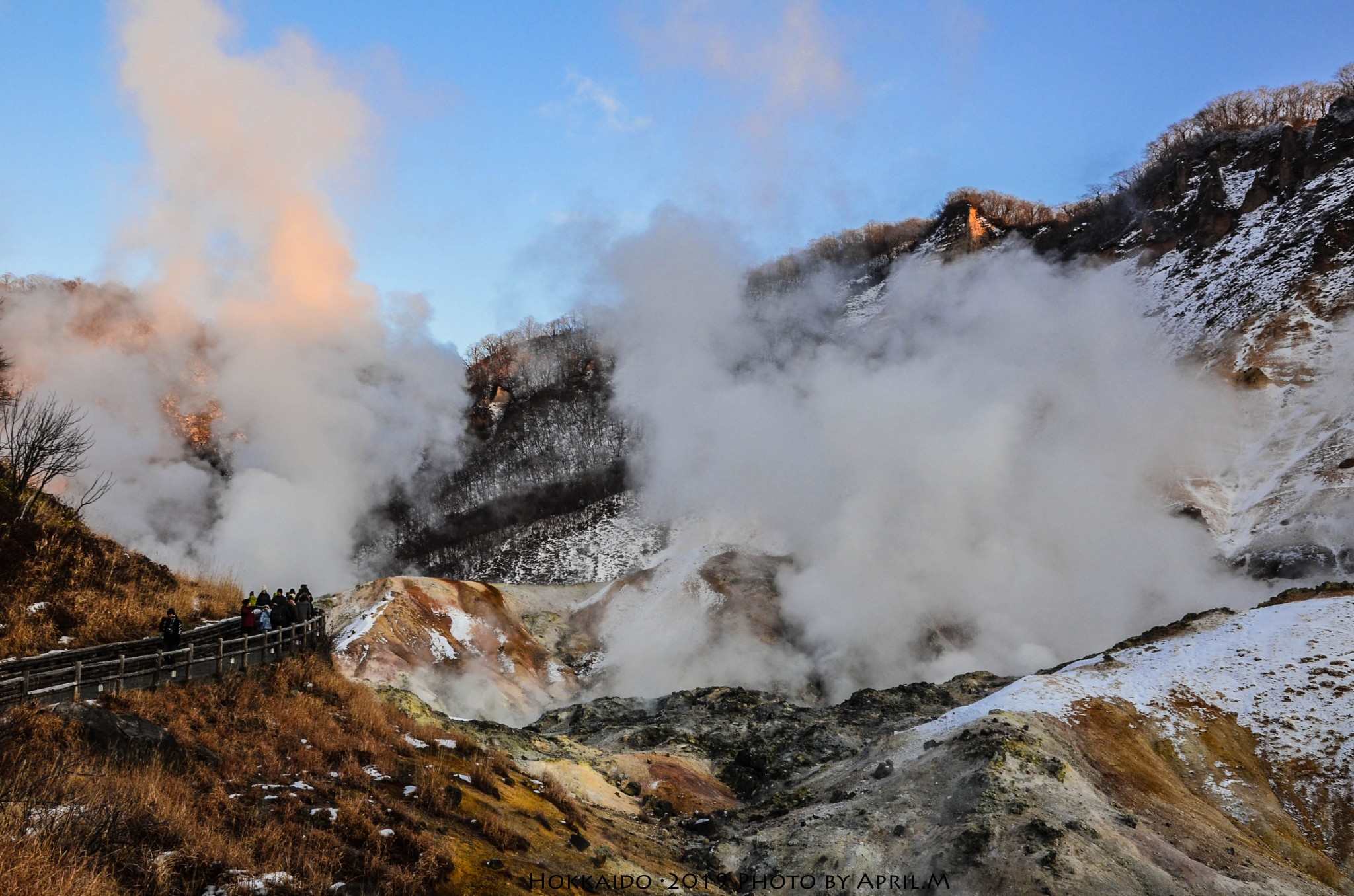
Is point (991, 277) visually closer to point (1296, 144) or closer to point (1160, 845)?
point (1296, 144)

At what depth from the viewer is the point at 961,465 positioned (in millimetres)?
57750

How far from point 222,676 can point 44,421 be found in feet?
47.8

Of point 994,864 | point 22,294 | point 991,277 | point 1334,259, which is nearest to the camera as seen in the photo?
point 994,864

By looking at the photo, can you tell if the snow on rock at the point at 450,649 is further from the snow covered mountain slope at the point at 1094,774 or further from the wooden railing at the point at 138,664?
the wooden railing at the point at 138,664

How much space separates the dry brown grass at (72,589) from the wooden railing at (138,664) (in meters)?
0.94

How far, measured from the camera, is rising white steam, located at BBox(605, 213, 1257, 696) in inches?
1844

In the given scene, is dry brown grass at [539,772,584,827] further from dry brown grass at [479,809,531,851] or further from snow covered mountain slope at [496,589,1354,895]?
snow covered mountain slope at [496,589,1354,895]

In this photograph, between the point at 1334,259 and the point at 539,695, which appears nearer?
the point at 539,695

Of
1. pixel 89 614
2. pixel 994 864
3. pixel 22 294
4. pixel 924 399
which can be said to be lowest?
pixel 994 864

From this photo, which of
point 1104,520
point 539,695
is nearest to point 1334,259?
point 1104,520

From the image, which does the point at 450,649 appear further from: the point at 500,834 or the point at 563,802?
the point at 500,834

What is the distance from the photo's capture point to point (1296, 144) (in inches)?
2707

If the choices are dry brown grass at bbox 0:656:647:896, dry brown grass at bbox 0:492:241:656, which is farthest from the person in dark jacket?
dry brown grass at bbox 0:492:241:656

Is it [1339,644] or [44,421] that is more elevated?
[44,421]
